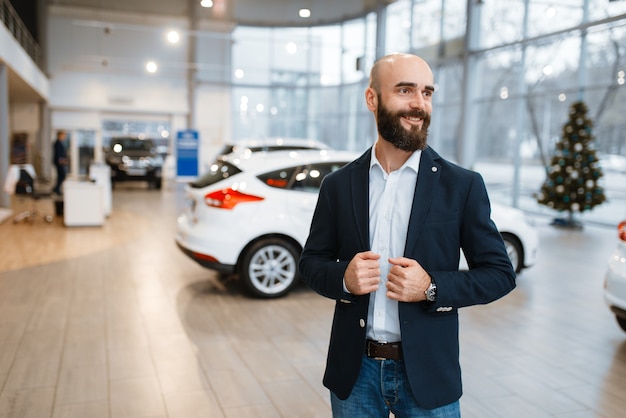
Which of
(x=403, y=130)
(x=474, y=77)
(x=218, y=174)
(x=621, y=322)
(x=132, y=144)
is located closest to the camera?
(x=403, y=130)

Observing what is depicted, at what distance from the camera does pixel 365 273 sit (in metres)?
1.59

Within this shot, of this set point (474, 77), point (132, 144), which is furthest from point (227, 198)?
point (132, 144)

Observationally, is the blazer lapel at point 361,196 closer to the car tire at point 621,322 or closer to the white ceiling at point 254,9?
the car tire at point 621,322

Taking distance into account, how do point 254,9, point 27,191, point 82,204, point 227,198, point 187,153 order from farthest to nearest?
1. point 254,9
2. point 187,153
3. point 27,191
4. point 82,204
5. point 227,198

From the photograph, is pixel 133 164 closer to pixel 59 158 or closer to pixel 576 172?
pixel 59 158

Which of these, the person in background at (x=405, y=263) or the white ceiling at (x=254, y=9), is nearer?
the person in background at (x=405, y=263)

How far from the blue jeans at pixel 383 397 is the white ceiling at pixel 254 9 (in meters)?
22.7

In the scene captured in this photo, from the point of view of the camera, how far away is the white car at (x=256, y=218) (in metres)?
5.95

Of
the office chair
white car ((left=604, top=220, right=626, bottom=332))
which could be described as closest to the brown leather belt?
white car ((left=604, top=220, right=626, bottom=332))

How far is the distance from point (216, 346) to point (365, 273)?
3272mm

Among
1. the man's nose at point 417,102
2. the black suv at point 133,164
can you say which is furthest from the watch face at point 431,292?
the black suv at point 133,164

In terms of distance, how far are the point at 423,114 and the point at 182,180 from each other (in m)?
20.8

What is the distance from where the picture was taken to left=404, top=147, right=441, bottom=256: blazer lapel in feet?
5.50

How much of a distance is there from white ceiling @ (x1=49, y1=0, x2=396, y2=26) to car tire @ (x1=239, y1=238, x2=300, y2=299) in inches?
740
